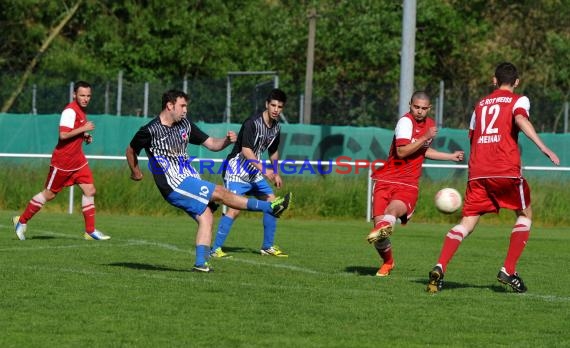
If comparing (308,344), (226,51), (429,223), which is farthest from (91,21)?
(308,344)

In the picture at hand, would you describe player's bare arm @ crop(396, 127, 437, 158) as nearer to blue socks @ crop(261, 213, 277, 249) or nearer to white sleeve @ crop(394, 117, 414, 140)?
white sleeve @ crop(394, 117, 414, 140)

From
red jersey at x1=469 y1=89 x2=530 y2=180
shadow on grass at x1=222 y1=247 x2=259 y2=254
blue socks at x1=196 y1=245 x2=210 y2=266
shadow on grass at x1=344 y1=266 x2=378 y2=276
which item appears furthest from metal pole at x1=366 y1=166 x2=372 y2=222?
red jersey at x1=469 y1=89 x2=530 y2=180

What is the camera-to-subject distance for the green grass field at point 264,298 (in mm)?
8164

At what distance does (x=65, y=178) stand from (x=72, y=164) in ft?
0.70

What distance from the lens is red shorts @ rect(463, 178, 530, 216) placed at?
35.2 ft

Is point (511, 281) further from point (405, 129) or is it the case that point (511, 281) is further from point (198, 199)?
point (198, 199)

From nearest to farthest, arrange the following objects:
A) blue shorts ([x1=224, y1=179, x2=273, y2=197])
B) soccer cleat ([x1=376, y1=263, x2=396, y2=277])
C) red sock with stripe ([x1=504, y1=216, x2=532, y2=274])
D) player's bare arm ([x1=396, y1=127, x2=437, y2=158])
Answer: red sock with stripe ([x1=504, y1=216, x2=532, y2=274]), player's bare arm ([x1=396, y1=127, x2=437, y2=158]), soccer cleat ([x1=376, y1=263, x2=396, y2=277]), blue shorts ([x1=224, y1=179, x2=273, y2=197])

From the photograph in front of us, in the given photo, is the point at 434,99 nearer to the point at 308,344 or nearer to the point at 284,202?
the point at 284,202

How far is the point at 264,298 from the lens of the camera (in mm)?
A: 10039

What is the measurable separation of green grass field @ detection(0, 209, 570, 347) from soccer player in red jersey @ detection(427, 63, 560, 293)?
0.34 m

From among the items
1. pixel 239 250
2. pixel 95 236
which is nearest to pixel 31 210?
pixel 95 236

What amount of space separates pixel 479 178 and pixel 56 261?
4.70 meters

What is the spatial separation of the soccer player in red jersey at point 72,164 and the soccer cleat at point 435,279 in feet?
21.3

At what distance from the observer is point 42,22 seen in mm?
41906
